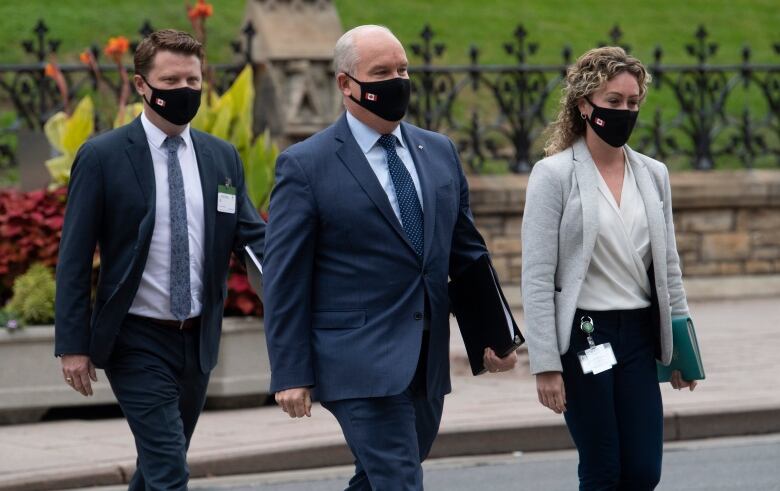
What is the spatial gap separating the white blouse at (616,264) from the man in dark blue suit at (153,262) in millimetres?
1356

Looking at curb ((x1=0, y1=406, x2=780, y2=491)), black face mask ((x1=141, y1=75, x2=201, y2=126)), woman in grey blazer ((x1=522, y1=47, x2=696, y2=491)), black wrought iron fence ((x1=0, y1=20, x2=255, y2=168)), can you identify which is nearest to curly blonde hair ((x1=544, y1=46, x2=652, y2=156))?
woman in grey blazer ((x1=522, y1=47, x2=696, y2=491))

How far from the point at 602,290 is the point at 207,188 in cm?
155

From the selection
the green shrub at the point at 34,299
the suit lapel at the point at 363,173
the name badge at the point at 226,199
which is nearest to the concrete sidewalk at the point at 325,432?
the green shrub at the point at 34,299

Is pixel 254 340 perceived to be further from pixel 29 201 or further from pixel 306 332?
pixel 306 332

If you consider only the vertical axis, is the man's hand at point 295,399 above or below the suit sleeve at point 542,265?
below

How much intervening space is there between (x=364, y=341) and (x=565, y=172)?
3.13 feet

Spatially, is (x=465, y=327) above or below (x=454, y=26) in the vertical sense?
above

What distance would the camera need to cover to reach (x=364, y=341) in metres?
4.87

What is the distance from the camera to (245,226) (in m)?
5.98

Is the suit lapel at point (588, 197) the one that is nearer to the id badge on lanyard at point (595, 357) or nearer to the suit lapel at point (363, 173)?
the id badge on lanyard at point (595, 357)

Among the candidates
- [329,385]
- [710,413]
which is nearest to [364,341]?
[329,385]

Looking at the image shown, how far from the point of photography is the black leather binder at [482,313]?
5.13 m

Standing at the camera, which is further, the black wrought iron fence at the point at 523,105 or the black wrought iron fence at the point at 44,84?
the black wrought iron fence at the point at 523,105

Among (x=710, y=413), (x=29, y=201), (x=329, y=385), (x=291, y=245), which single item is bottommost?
(x=710, y=413)
